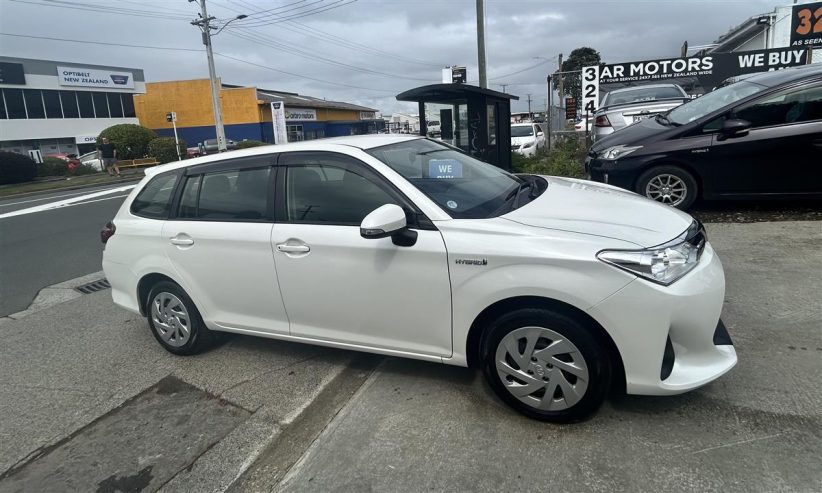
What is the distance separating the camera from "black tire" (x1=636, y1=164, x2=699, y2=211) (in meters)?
6.39

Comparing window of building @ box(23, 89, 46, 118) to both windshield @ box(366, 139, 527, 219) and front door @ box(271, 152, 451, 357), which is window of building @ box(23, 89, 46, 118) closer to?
front door @ box(271, 152, 451, 357)

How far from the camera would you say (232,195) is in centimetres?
394

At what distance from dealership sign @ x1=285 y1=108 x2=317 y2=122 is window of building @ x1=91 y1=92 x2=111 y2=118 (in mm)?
15567

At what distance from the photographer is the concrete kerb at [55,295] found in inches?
231

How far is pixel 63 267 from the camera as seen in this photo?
771 centimetres

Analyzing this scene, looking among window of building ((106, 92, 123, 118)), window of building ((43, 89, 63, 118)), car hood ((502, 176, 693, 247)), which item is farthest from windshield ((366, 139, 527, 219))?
window of building ((106, 92, 123, 118))

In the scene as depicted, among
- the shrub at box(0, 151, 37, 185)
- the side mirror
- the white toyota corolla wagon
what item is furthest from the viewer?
the shrub at box(0, 151, 37, 185)

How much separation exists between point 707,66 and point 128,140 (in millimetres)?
33529

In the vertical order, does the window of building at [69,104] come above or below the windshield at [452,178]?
above

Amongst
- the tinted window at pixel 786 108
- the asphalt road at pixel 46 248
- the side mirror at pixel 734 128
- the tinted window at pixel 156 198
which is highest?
the tinted window at pixel 786 108

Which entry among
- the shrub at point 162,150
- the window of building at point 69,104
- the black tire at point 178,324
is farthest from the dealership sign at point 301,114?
the black tire at point 178,324

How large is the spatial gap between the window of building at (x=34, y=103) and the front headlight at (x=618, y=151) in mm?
47262

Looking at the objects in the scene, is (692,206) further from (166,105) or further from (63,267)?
(166,105)

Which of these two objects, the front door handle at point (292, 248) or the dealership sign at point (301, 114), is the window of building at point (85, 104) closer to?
the dealership sign at point (301, 114)
